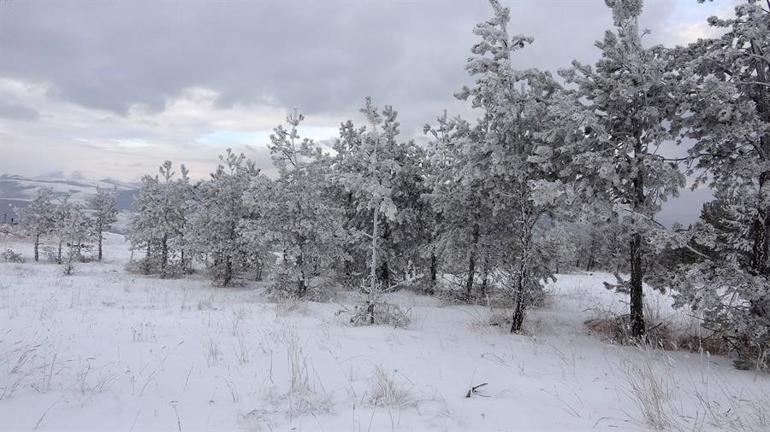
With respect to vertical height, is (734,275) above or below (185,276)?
above

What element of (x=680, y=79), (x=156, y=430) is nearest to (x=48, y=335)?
(x=156, y=430)

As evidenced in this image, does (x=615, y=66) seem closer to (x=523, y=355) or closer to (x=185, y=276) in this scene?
(x=523, y=355)

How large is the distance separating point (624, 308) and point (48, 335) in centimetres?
1743

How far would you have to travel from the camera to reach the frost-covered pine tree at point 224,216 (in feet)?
78.0

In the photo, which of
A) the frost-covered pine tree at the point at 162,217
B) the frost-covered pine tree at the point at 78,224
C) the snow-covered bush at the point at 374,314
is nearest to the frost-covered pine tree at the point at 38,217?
the frost-covered pine tree at the point at 78,224

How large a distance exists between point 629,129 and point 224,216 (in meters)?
20.7

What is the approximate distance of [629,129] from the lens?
31.3 feet

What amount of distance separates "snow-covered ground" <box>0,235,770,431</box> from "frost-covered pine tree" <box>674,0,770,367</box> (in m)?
1.21

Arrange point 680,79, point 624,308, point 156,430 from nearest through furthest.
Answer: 1. point 156,430
2. point 680,79
3. point 624,308

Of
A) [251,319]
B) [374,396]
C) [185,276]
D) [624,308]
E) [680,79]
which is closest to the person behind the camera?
[374,396]

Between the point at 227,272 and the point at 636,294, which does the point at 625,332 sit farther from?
the point at 227,272

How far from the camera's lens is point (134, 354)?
260 inches

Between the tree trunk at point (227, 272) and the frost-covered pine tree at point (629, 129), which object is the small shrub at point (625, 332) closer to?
the frost-covered pine tree at point (629, 129)

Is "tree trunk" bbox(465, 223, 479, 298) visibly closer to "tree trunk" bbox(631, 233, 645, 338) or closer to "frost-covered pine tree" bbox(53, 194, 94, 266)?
"tree trunk" bbox(631, 233, 645, 338)
